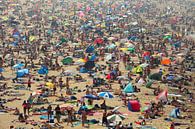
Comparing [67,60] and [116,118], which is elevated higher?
[67,60]

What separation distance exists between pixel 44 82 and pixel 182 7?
50797 mm

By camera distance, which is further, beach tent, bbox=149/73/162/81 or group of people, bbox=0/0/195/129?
beach tent, bbox=149/73/162/81

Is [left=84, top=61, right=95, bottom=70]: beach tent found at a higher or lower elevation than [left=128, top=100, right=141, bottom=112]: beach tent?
higher

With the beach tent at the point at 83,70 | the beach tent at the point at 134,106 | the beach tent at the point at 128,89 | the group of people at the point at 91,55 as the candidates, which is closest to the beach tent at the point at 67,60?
the group of people at the point at 91,55

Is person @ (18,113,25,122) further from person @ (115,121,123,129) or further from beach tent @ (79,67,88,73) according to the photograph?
beach tent @ (79,67,88,73)

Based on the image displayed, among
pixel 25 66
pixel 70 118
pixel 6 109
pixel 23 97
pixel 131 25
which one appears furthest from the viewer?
pixel 131 25

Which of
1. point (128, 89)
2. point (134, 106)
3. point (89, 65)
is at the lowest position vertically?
point (134, 106)

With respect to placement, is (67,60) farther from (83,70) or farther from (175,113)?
(175,113)

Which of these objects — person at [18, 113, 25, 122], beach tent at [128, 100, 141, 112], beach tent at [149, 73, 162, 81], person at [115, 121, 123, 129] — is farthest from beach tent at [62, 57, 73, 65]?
person at [115, 121, 123, 129]

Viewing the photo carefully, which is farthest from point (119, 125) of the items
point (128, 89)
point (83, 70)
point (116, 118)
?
point (83, 70)

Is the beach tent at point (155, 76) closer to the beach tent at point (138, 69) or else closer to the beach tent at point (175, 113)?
the beach tent at point (138, 69)

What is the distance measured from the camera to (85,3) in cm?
7119

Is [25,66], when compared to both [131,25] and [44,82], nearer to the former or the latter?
[44,82]

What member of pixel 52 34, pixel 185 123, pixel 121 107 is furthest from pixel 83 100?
pixel 52 34
